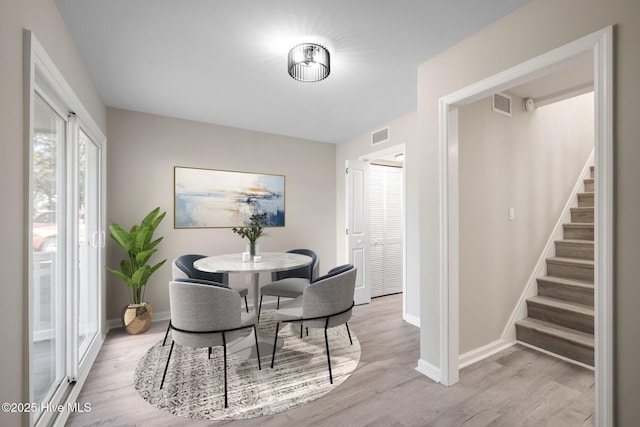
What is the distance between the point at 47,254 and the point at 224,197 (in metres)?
2.29

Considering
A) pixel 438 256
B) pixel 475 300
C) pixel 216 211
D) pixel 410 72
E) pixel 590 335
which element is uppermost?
pixel 410 72

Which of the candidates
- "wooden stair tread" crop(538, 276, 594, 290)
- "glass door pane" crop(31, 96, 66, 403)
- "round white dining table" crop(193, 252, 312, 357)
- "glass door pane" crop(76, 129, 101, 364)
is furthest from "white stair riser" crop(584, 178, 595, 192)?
"glass door pane" crop(76, 129, 101, 364)

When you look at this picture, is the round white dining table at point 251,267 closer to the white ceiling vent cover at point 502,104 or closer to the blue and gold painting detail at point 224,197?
the blue and gold painting detail at point 224,197

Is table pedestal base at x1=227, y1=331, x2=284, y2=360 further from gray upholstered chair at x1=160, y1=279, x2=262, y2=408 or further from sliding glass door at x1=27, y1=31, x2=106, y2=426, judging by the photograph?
sliding glass door at x1=27, y1=31, x2=106, y2=426

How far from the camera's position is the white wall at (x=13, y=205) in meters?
1.18

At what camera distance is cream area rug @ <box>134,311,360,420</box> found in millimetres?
1993

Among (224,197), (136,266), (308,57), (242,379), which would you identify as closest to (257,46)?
(308,57)

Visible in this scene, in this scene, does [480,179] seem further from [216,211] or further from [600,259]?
[216,211]

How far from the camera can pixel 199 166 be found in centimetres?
395

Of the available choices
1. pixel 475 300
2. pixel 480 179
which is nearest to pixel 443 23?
pixel 480 179

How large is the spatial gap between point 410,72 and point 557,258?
2581mm

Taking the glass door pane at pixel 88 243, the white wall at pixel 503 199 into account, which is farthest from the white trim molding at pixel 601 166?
the glass door pane at pixel 88 243

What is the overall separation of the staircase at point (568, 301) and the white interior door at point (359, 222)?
1.99 m

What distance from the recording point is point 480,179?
8.81 feet
